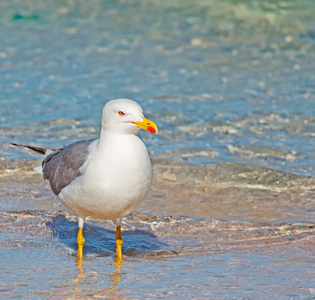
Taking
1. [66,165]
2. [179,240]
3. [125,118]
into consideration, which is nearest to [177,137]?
[179,240]

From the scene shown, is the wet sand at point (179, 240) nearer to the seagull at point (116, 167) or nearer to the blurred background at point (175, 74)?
the seagull at point (116, 167)

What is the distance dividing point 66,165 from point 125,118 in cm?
96

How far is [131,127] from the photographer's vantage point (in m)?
5.20

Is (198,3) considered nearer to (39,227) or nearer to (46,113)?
(46,113)

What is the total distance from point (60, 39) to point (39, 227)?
9.07 m

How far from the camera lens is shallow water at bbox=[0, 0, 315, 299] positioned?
5.32 m

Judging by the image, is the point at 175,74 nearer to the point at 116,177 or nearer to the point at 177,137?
the point at 177,137

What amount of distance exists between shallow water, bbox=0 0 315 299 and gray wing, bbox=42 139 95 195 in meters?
0.63

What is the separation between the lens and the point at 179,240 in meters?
6.35

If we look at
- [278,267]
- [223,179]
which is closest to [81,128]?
[223,179]

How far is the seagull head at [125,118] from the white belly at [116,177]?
0.09m

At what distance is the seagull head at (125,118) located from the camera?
17.0 feet

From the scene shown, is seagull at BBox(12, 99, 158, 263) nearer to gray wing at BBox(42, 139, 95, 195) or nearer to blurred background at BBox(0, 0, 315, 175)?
gray wing at BBox(42, 139, 95, 195)

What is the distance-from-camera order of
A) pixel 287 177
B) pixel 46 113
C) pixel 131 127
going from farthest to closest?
pixel 46 113, pixel 287 177, pixel 131 127
